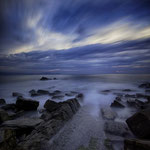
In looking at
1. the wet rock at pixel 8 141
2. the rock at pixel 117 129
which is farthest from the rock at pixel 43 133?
the rock at pixel 117 129

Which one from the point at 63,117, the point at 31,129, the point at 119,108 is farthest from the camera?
the point at 119,108

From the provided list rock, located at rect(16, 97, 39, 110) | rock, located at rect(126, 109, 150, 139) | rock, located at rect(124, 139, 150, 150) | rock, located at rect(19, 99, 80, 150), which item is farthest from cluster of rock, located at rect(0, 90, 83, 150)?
rock, located at rect(126, 109, 150, 139)

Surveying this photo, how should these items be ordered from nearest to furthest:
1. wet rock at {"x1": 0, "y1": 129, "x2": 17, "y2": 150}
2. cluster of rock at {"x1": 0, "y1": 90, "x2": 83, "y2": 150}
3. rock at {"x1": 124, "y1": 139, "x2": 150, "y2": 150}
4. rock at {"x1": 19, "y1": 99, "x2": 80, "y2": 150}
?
1. rock at {"x1": 124, "y1": 139, "x2": 150, "y2": 150}
2. wet rock at {"x1": 0, "y1": 129, "x2": 17, "y2": 150}
3. cluster of rock at {"x1": 0, "y1": 90, "x2": 83, "y2": 150}
4. rock at {"x1": 19, "y1": 99, "x2": 80, "y2": 150}

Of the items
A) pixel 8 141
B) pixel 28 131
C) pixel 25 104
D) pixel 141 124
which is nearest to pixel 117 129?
pixel 141 124

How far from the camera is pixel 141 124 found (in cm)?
293

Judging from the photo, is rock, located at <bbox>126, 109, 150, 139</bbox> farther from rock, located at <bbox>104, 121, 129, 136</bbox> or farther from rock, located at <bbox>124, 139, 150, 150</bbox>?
rock, located at <bbox>124, 139, 150, 150</bbox>

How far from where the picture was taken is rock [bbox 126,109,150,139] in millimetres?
2726

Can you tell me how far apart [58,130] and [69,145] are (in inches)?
32.9

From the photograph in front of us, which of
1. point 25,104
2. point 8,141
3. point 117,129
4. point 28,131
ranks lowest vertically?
point 117,129

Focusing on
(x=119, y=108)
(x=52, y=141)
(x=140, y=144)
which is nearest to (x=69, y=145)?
(x=52, y=141)

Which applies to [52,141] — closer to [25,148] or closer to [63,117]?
[25,148]

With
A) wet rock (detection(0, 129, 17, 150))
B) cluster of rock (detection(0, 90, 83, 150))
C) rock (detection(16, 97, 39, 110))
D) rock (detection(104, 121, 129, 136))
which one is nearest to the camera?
wet rock (detection(0, 129, 17, 150))

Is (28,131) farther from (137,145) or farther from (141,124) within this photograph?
(141,124)

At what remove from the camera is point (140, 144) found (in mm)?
2100
